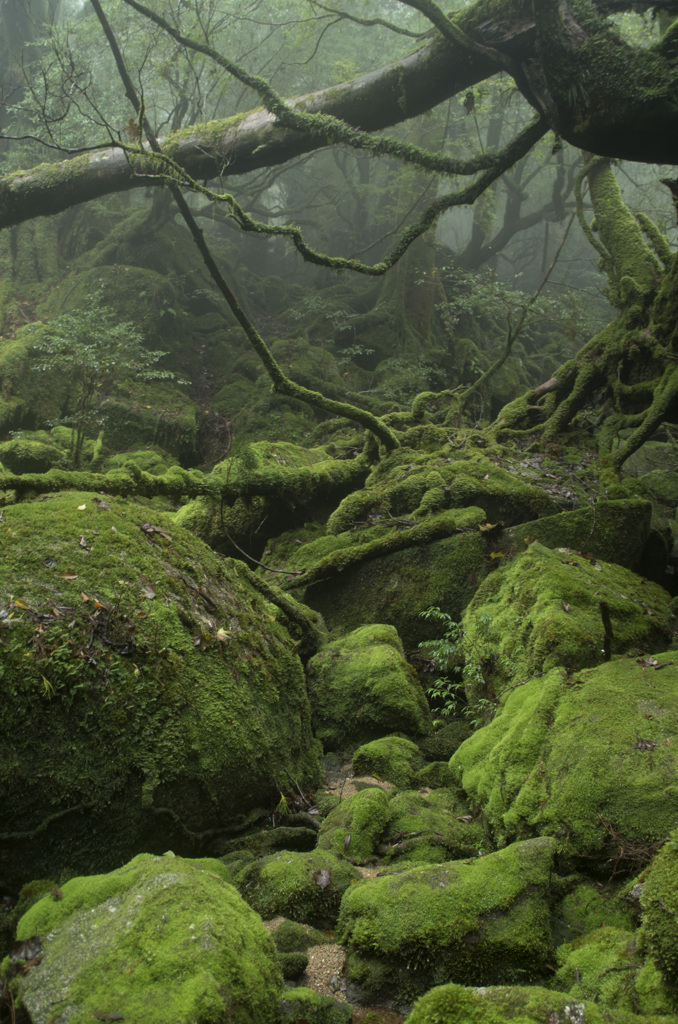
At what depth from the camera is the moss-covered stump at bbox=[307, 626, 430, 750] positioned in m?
4.78

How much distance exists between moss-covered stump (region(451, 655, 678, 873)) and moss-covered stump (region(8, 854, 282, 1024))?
1.51 m

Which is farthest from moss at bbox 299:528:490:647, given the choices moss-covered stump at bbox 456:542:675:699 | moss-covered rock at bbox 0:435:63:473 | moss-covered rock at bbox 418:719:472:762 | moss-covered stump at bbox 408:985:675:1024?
moss-covered rock at bbox 0:435:63:473

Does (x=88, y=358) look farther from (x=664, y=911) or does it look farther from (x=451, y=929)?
(x=664, y=911)

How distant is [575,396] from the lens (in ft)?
31.0

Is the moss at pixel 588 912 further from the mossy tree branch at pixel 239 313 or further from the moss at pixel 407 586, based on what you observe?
the mossy tree branch at pixel 239 313

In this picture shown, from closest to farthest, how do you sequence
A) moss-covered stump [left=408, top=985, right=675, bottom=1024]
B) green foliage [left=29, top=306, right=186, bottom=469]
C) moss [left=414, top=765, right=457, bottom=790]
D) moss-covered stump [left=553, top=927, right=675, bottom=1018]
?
1. moss-covered stump [left=408, top=985, right=675, bottom=1024]
2. moss-covered stump [left=553, top=927, right=675, bottom=1018]
3. moss [left=414, top=765, right=457, bottom=790]
4. green foliage [left=29, top=306, right=186, bottom=469]

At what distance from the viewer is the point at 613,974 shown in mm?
2051

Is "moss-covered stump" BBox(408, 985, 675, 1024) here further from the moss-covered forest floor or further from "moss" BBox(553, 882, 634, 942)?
"moss" BBox(553, 882, 634, 942)

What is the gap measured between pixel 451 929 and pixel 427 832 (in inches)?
36.2

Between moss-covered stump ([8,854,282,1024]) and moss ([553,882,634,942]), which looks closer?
moss-covered stump ([8,854,282,1024])

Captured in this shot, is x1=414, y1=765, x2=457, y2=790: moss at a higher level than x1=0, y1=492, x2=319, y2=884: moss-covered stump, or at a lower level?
lower

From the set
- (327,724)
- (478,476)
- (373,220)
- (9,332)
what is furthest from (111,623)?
(373,220)

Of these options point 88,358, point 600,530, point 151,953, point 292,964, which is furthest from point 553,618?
point 88,358

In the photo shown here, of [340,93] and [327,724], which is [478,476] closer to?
[327,724]
